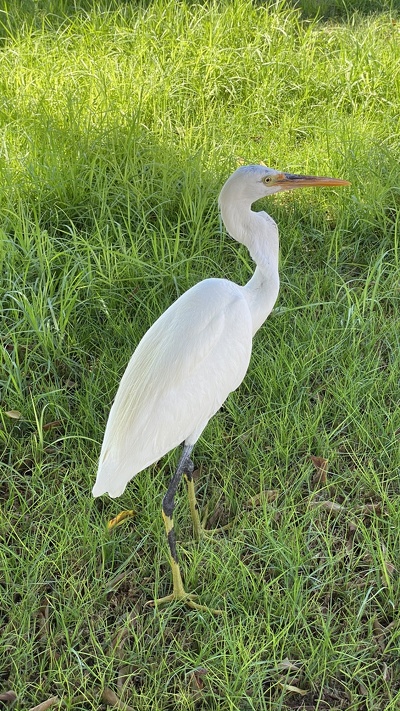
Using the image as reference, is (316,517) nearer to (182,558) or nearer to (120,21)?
(182,558)

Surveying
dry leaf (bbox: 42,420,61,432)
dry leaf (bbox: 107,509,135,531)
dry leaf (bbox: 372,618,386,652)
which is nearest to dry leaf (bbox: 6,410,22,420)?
dry leaf (bbox: 42,420,61,432)

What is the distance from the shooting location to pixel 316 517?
8.40 ft

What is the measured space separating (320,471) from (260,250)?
0.85 m

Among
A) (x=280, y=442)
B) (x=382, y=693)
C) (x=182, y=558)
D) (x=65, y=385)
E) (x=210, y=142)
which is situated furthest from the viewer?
(x=210, y=142)

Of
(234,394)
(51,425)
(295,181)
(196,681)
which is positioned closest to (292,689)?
(196,681)

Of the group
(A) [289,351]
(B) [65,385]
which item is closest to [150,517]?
(B) [65,385]

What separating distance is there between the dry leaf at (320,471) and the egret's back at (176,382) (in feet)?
1.85

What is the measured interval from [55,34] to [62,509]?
382cm

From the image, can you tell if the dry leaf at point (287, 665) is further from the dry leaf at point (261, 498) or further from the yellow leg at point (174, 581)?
the dry leaf at point (261, 498)

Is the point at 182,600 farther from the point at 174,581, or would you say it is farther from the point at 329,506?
the point at 329,506

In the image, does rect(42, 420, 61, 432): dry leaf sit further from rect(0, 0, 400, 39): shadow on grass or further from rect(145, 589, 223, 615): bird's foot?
rect(0, 0, 400, 39): shadow on grass

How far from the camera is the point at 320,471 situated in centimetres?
270

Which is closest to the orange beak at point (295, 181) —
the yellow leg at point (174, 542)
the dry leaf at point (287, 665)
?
the yellow leg at point (174, 542)

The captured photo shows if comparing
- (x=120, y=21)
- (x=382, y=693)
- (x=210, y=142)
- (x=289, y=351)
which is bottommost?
(x=382, y=693)
